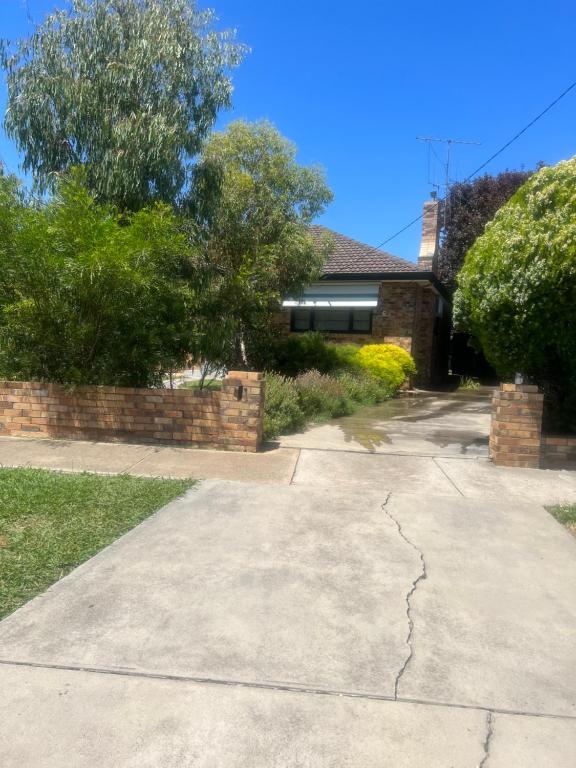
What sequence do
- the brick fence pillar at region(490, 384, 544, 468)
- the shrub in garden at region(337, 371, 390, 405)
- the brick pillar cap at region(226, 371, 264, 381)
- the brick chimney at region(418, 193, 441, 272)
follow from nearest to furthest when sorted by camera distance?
the brick fence pillar at region(490, 384, 544, 468)
the brick pillar cap at region(226, 371, 264, 381)
the shrub in garden at region(337, 371, 390, 405)
the brick chimney at region(418, 193, 441, 272)

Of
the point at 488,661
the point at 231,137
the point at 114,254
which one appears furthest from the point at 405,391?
the point at 488,661

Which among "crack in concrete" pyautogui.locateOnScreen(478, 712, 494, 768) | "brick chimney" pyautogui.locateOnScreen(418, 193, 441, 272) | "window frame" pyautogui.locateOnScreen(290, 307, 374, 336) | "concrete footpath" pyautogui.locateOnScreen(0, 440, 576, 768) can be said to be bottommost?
"crack in concrete" pyautogui.locateOnScreen(478, 712, 494, 768)

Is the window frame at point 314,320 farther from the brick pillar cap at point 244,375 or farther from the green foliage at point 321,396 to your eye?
the brick pillar cap at point 244,375

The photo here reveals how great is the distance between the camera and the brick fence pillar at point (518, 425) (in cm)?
761

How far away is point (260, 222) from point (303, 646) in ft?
35.9

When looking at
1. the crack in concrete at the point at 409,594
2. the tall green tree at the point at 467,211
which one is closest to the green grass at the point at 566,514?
the crack in concrete at the point at 409,594

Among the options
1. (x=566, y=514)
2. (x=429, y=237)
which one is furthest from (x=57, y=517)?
(x=429, y=237)

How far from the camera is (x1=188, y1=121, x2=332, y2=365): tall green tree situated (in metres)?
12.5

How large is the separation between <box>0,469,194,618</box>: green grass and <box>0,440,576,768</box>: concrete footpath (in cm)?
18

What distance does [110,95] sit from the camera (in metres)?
9.56

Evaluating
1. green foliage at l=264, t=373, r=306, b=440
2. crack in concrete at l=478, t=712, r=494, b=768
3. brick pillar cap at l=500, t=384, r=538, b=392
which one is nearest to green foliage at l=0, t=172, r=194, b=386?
green foliage at l=264, t=373, r=306, b=440

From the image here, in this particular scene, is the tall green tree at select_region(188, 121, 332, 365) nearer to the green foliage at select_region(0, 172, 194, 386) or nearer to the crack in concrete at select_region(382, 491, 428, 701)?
the green foliage at select_region(0, 172, 194, 386)

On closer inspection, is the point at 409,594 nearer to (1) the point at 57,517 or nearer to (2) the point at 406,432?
(1) the point at 57,517

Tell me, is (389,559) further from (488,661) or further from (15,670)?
(15,670)
